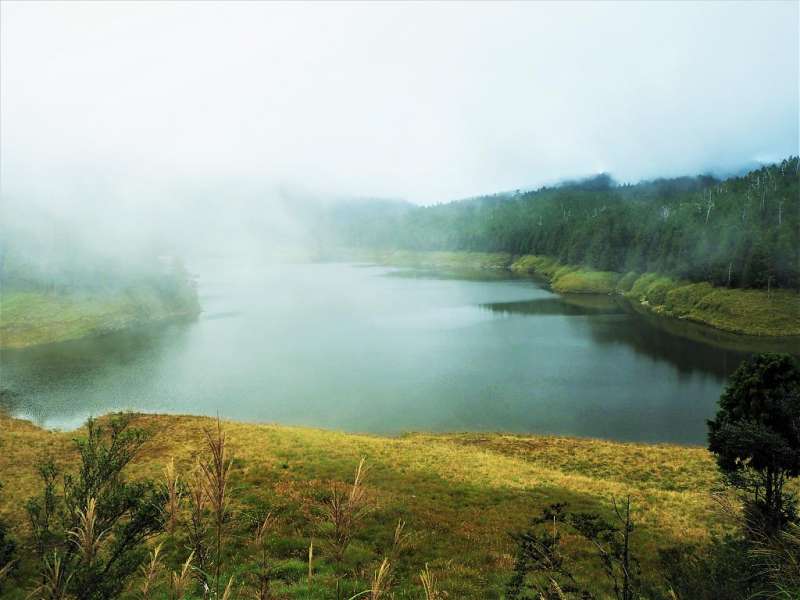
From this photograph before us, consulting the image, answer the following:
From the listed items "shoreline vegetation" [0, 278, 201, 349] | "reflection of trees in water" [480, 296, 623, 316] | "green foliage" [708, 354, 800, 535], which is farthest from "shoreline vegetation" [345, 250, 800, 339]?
"shoreline vegetation" [0, 278, 201, 349]

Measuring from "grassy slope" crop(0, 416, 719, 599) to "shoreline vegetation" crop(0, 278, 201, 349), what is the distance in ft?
152

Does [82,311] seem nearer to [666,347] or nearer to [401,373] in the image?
[401,373]

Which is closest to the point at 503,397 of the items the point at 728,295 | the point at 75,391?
the point at 75,391

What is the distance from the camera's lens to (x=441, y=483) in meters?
23.6

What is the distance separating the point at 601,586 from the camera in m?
12.7

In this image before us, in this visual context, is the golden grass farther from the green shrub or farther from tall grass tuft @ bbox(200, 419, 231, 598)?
the green shrub

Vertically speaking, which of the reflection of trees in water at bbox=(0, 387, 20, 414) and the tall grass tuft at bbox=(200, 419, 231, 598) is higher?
the tall grass tuft at bbox=(200, 419, 231, 598)

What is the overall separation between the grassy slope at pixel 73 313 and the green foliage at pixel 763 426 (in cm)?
8823

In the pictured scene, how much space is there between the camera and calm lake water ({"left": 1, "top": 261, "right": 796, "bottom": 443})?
4241 centimetres

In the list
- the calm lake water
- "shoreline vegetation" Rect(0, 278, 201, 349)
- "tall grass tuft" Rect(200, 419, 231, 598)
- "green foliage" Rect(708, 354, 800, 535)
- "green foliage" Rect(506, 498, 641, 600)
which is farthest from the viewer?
"shoreline vegetation" Rect(0, 278, 201, 349)

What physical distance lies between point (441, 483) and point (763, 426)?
559 inches

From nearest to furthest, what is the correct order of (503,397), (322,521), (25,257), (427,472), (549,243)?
1. (322,521)
2. (427,472)
3. (503,397)
4. (25,257)
5. (549,243)

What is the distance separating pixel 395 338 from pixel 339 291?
209ft

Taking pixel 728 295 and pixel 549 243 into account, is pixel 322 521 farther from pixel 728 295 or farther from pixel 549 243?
pixel 549 243
